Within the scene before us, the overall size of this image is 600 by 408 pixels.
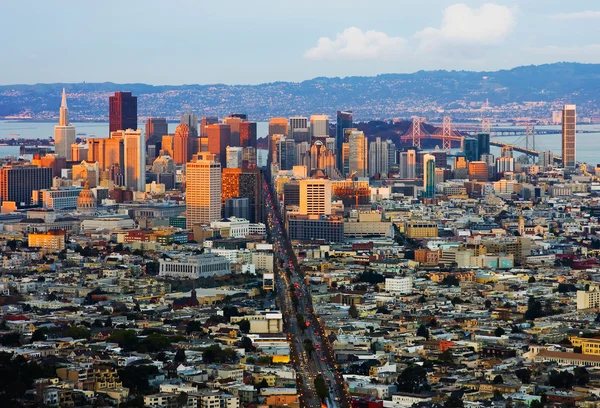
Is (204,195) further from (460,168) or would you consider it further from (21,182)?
(460,168)

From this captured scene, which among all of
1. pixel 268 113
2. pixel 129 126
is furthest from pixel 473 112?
pixel 129 126

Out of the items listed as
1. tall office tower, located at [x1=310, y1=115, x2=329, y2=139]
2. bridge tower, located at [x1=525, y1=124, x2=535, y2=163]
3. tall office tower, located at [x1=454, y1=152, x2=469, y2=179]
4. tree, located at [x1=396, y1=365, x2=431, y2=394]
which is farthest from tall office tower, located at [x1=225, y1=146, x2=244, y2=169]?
tree, located at [x1=396, y1=365, x2=431, y2=394]

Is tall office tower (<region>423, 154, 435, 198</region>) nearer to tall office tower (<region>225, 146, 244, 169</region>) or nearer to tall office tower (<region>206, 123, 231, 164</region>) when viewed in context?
tall office tower (<region>225, 146, 244, 169</region>)

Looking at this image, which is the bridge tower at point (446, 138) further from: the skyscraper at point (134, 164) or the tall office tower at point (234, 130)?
the skyscraper at point (134, 164)

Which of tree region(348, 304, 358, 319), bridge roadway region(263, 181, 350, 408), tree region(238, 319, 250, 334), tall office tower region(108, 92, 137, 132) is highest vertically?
tall office tower region(108, 92, 137, 132)

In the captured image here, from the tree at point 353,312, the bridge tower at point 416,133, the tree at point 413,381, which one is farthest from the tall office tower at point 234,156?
the tree at point 413,381

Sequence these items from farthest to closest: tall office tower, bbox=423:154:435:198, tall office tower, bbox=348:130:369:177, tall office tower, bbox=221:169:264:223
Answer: tall office tower, bbox=348:130:369:177, tall office tower, bbox=423:154:435:198, tall office tower, bbox=221:169:264:223
